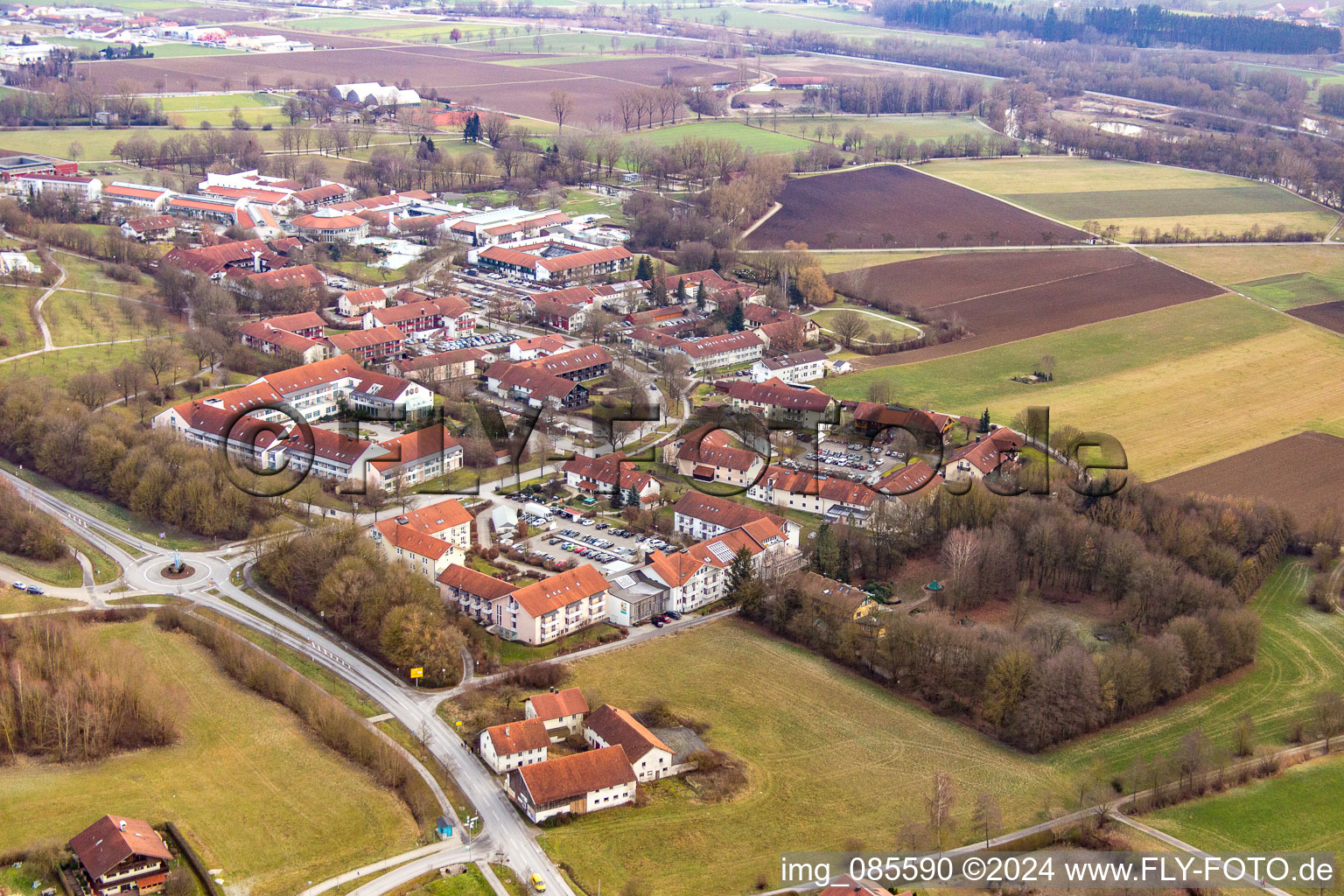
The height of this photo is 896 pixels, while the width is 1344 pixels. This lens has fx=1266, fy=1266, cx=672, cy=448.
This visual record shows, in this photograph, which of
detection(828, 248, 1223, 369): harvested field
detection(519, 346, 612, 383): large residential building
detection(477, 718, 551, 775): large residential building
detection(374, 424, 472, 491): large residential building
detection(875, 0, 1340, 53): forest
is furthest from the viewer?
detection(875, 0, 1340, 53): forest

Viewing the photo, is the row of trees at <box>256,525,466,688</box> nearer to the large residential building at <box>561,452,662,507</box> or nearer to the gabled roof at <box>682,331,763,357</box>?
the large residential building at <box>561,452,662,507</box>

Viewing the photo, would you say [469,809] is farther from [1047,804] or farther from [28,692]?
[1047,804]

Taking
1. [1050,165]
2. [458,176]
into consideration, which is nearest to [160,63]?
[458,176]

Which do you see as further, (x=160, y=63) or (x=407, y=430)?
(x=160, y=63)

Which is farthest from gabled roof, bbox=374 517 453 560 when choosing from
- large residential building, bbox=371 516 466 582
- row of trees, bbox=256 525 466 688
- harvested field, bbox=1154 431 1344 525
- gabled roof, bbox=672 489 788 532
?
harvested field, bbox=1154 431 1344 525

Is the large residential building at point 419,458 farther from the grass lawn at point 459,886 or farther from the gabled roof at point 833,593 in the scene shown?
the grass lawn at point 459,886

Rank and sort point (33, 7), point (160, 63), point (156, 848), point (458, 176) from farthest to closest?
point (33, 7) → point (160, 63) → point (458, 176) → point (156, 848)
